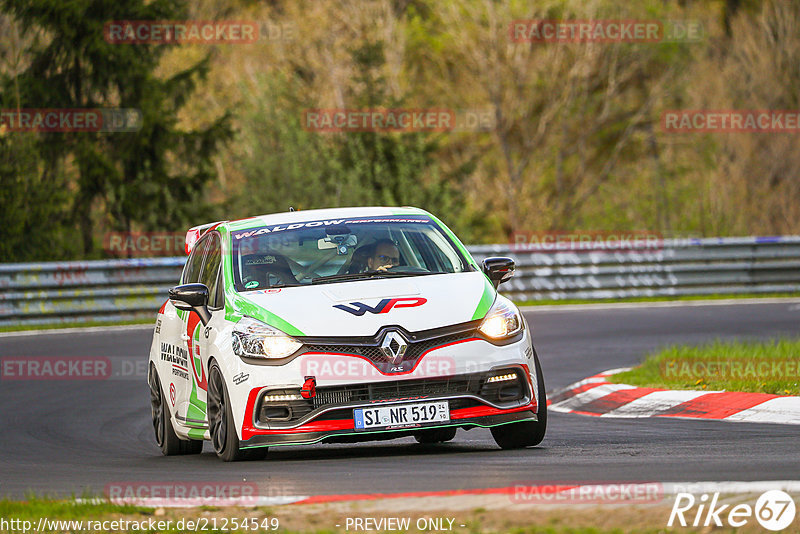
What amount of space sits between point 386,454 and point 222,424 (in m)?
1.06

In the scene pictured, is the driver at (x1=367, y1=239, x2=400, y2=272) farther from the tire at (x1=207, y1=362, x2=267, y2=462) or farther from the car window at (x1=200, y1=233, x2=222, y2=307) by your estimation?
the tire at (x1=207, y1=362, x2=267, y2=462)

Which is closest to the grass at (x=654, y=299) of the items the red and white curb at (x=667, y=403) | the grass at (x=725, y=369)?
the grass at (x=725, y=369)

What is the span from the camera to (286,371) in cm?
832

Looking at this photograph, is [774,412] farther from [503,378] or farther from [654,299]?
[654,299]

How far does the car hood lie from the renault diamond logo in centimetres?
8

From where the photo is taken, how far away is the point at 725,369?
39.5ft

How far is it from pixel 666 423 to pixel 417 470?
11.2 ft

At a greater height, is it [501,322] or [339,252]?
[339,252]

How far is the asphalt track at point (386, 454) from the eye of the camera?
6.90 metres

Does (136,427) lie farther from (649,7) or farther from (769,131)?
(649,7)

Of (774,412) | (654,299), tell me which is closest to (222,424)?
(774,412)

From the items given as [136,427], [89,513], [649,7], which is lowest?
[136,427]

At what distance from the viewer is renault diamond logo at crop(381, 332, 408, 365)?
27.0 ft

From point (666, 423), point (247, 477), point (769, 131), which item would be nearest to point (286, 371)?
point (247, 477)
